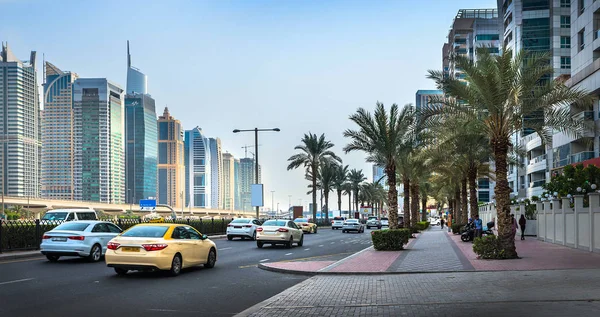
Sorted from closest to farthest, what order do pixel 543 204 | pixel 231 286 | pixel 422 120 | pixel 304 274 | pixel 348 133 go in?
pixel 231 286, pixel 304 274, pixel 422 120, pixel 348 133, pixel 543 204

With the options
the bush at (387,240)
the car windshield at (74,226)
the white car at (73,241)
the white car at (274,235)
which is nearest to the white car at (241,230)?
the white car at (274,235)

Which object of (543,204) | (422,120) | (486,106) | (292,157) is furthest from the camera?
(292,157)

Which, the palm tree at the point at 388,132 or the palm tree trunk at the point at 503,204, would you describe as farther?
the palm tree at the point at 388,132

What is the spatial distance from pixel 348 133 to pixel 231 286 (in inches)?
756

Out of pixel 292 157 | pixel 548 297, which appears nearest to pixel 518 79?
pixel 548 297

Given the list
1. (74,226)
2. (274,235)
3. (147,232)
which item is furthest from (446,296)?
(274,235)

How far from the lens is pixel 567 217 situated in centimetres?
2741

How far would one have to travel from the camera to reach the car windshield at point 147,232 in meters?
15.6

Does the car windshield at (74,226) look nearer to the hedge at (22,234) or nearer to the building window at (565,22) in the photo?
the hedge at (22,234)

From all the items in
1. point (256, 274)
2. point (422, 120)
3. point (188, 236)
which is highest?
point (422, 120)

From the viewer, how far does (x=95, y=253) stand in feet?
67.1

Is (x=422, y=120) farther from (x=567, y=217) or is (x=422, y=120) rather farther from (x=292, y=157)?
(x=292, y=157)

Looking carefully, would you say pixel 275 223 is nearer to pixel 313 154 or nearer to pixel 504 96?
pixel 504 96

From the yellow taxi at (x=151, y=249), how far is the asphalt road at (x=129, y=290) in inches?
14.1
